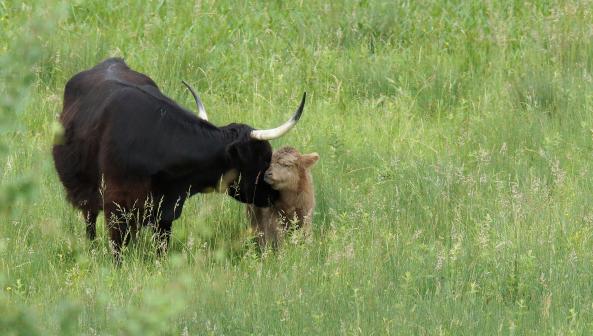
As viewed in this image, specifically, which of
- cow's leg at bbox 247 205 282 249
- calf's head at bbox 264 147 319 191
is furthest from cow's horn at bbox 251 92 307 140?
cow's leg at bbox 247 205 282 249

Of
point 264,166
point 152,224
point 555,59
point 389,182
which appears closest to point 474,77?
point 555,59

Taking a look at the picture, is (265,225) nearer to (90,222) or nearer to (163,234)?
(163,234)

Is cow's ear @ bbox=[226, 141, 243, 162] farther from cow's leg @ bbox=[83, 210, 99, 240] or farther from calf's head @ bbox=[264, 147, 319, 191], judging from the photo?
cow's leg @ bbox=[83, 210, 99, 240]

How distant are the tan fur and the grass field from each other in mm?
173

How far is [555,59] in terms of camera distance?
10062mm

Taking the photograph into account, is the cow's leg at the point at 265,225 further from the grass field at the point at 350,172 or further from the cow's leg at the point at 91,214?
the cow's leg at the point at 91,214

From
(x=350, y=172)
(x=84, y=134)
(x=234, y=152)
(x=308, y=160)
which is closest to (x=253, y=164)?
(x=234, y=152)

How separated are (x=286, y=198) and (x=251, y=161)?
44cm

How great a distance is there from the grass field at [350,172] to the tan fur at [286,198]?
0.57 ft

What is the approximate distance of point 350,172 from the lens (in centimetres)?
832

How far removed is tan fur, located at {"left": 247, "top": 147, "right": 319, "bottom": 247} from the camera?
7367 millimetres

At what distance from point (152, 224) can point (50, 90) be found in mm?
3281

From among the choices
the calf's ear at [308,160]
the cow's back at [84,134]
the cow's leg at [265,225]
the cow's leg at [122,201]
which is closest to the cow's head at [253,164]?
the cow's leg at [265,225]

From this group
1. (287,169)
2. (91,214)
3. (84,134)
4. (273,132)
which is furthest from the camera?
(91,214)
